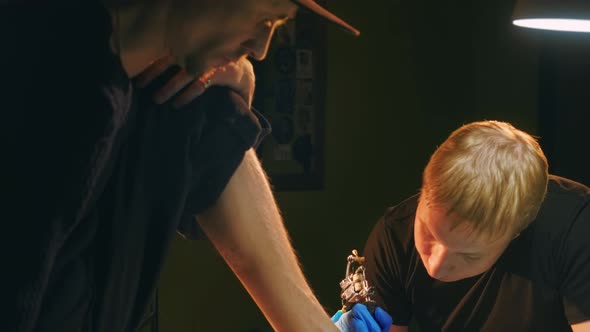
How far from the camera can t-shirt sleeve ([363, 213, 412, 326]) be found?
82.9 inches

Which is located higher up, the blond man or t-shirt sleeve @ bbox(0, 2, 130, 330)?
t-shirt sleeve @ bbox(0, 2, 130, 330)

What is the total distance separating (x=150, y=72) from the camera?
884mm

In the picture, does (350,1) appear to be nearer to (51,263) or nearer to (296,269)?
(296,269)

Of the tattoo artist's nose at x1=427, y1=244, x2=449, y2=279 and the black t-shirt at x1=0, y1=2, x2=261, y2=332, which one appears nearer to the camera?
the black t-shirt at x1=0, y1=2, x2=261, y2=332

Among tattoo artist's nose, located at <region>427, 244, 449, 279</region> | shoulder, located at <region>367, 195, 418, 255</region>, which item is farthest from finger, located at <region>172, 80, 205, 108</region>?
shoulder, located at <region>367, 195, 418, 255</region>

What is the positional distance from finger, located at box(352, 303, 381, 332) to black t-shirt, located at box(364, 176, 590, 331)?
21.2 inches

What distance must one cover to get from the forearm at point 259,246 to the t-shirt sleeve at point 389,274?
3.26 feet

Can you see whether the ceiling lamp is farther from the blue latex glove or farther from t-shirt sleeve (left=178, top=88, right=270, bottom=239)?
t-shirt sleeve (left=178, top=88, right=270, bottom=239)

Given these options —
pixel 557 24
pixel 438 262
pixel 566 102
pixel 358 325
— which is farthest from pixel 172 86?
pixel 566 102

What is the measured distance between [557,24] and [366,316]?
118 centimetres

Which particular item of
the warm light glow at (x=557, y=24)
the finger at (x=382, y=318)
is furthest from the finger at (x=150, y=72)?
the warm light glow at (x=557, y=24)

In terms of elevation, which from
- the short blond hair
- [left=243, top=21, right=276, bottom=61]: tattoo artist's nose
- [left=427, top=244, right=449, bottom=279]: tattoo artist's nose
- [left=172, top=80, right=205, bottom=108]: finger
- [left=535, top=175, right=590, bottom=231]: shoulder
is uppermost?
[left=243, top=21, right=276, bottom=61]: tattoo artist's nose

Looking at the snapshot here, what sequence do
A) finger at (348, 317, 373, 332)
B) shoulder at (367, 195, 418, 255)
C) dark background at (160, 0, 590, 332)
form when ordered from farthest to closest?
dark background at (160, 0, 590, 332) < shoulder at (367, 195, 418, 255) < finger at (348, 317, 373, 332)

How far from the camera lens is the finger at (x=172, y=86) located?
0.88m
